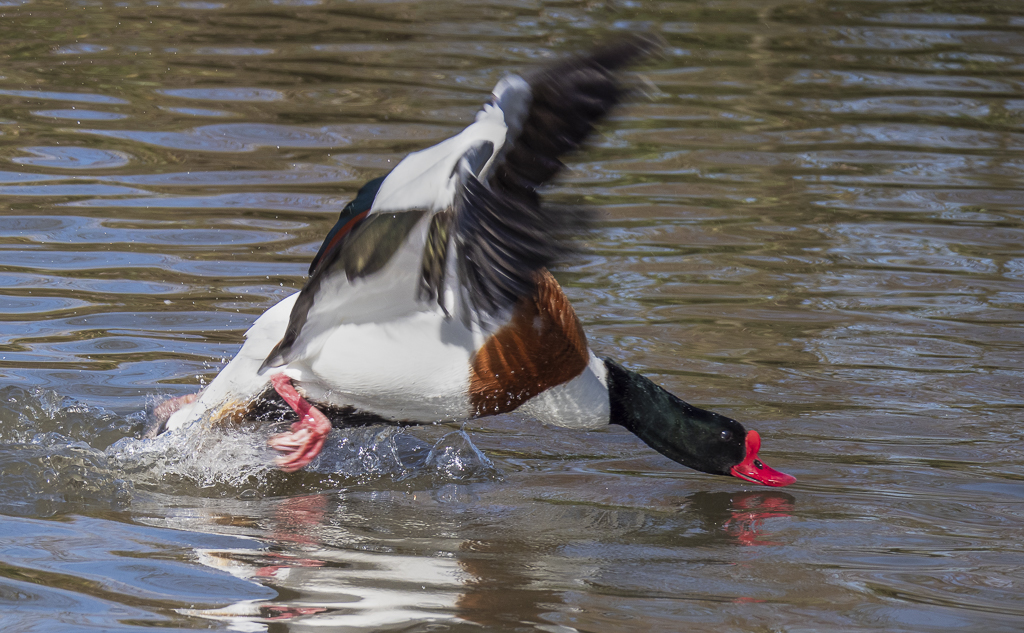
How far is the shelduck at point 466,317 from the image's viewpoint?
10.2 ft

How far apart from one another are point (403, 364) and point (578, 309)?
1765 mm

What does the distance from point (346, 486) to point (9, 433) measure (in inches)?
46.7

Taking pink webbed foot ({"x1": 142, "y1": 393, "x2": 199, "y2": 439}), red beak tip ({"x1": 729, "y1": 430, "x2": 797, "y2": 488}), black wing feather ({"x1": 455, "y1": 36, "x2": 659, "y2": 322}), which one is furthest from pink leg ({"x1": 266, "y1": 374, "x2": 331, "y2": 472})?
red beak tip ({"x1": 729, "y1": 430, "x2": 797, "y2": 488})

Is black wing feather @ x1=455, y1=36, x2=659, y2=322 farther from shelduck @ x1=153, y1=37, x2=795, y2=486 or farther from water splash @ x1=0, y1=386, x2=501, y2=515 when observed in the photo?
water splash @ x1=0, y1=386, x2=501, y2=515

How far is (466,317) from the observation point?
3.53m

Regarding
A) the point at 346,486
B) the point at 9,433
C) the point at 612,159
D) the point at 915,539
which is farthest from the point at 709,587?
the point at 612,159

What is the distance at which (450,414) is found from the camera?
4082mm

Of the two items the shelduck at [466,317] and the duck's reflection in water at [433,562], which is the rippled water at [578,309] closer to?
the duck's reflection in water at [433,562]

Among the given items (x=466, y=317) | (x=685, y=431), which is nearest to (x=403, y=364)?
(x=466, y=317)

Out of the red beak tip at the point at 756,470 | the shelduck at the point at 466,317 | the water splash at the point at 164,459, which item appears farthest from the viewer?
the red beak tip at the point at 756,470

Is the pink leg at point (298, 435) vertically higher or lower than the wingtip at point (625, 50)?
lower

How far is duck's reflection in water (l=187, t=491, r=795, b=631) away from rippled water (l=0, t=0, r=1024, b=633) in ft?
0.05

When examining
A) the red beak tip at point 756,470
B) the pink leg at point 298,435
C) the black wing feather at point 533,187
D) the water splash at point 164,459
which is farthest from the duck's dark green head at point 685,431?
the black wing feather at point 533,187

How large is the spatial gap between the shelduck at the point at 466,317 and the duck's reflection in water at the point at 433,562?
1.09 feet
